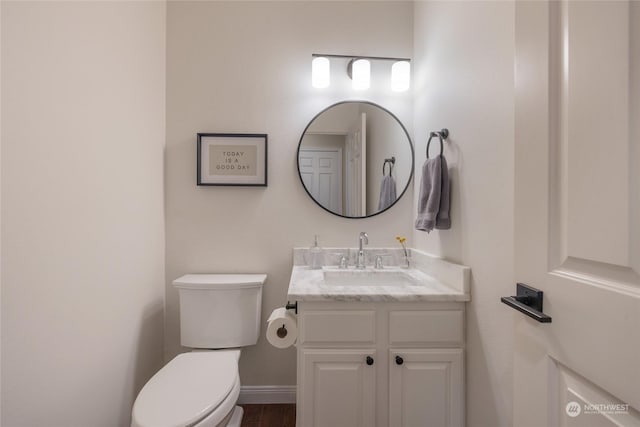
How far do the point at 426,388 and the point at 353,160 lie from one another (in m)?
1.23

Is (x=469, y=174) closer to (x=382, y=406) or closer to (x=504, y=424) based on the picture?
(x=504, y=424)

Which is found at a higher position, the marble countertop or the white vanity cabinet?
the marble countertop

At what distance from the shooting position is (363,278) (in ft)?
5.17

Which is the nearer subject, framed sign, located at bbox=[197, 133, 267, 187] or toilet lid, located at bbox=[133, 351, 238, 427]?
toilet lid, located at bbox=[133, 351, 238, 427]

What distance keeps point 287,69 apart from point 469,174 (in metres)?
1.25

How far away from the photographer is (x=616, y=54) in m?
0.44

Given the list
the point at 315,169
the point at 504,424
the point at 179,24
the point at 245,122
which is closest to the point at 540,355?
the point at 504,424

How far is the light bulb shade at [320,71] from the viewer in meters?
1.70

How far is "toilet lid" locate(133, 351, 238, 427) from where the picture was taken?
94cm

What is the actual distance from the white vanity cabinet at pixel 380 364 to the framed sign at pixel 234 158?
2.97 feet

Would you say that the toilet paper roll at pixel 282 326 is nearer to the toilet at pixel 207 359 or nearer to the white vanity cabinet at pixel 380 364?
the white vanity cabinet at pixel 380 364

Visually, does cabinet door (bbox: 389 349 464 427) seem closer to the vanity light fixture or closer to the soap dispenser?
the soap dispenser

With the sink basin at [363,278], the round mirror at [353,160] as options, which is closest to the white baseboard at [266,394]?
the sink basin at [363,278]

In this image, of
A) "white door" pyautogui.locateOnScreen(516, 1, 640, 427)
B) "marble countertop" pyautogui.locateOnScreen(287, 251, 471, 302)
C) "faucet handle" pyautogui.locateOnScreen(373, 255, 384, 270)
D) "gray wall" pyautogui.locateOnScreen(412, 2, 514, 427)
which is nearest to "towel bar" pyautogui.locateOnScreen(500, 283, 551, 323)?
"white door" pyautogui.locateOnScreen(516, 1, 640, 427)
